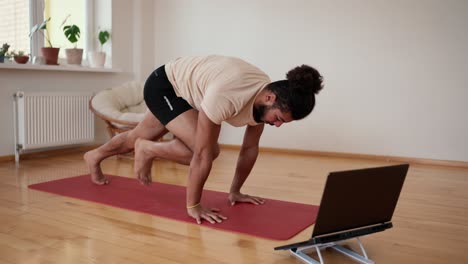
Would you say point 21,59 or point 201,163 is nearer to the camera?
point 201,163

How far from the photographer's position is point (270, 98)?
1.87 meters

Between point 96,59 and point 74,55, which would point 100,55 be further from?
point 74,55

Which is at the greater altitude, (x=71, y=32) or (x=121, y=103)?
(x=71, y=32)

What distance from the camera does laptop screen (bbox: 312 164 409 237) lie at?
4.86 feet

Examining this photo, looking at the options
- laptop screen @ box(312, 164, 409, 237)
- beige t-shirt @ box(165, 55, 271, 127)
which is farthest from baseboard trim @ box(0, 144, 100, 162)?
laptop screen @ box(312, 164, 409, 237)

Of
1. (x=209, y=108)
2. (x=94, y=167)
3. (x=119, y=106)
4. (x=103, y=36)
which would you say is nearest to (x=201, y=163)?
(x=209, y=108)

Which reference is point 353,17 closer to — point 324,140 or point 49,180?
point 324,140

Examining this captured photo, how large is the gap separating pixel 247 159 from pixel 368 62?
2.22 m

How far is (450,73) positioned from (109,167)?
9.67 ft

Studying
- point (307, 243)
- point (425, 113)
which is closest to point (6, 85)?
point (307, 243)

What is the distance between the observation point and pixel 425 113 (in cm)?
390

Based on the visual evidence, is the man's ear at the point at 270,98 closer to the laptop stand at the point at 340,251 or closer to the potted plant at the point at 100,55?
the laptop stand at the point at 340,251

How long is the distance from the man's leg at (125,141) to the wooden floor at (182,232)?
34 centimetres

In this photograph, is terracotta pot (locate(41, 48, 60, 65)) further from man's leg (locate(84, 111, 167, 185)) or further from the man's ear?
the man's ear
